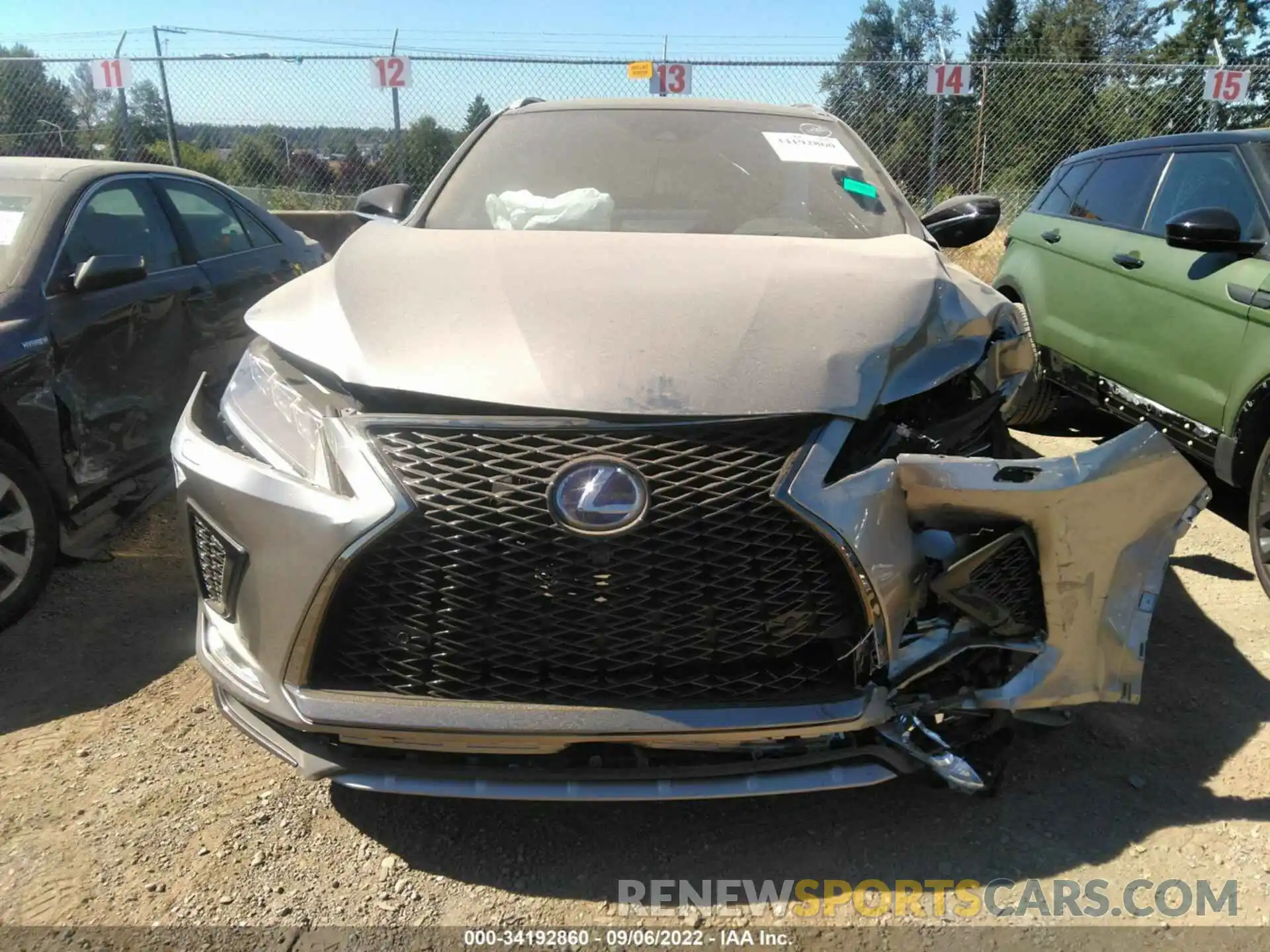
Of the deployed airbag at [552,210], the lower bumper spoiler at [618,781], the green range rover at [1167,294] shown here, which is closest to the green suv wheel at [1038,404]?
the green range rover at [1167,294]

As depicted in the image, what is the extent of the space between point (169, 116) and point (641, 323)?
10325mm

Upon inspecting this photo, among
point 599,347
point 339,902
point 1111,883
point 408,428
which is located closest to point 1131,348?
point 1111,883

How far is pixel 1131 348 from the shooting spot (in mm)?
4355

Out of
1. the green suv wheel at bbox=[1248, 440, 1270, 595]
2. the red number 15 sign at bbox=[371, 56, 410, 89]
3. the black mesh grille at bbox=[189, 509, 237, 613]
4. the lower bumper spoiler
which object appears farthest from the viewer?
the red number 15 sign at bbox=[371, 56, 410, 89]

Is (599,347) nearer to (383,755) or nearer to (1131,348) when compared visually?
(383,755)

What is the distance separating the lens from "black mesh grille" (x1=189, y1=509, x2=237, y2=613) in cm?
208

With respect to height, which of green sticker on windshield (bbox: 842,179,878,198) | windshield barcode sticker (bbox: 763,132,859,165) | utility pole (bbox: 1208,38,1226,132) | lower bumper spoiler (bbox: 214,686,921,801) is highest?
utility pole (bbox: 1208,38,1226,132)

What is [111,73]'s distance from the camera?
10.2 meters

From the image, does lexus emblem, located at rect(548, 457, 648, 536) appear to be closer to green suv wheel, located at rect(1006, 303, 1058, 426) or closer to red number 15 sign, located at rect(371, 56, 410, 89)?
green suv wheel, located at rect(1006, 303, 1058, 426)

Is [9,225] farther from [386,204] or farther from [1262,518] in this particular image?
[1262,518]

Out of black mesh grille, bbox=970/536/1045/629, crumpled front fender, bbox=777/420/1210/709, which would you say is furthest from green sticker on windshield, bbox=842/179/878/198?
black mesh grille, bbox=970/536/1045/629

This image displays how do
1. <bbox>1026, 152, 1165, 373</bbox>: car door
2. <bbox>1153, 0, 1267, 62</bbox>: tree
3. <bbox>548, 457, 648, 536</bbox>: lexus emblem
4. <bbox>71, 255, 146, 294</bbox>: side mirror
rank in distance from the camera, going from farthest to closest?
<bbox>1153, 0, 1267, 62</bbox>: tree, <bbox>1026, 152, 1165, 373</bbox>: car door, <bbox>71, 255, 146, 294</bbox>: side mirror, <bbox>548, 457, 648, 536</bbox>: lexus emblem

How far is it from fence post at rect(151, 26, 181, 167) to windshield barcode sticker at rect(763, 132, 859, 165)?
8964 mm

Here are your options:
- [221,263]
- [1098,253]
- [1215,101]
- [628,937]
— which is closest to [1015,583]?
[628,937]
